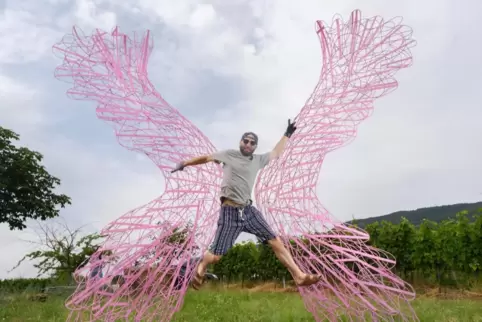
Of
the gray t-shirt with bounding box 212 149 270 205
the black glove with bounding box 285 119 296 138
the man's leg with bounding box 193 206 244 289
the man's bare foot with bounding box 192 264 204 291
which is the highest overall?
the black glove with bounding box 285 119 296 138

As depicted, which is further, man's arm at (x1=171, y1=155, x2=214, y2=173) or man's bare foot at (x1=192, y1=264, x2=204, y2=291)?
man's arm at (x1=171, y1=155, x2=214, y2=173)

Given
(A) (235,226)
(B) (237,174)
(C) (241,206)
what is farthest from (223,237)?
(B) (237,174)

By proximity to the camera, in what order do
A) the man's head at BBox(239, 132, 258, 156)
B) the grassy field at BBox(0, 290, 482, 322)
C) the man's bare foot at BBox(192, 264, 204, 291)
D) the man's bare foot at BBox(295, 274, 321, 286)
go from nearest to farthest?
1. the man's bare foot at BBox(295, 274, 321, 286)
2. the man's bare foot at BBox(192, 264, 204, 291)
3. the man's head at BBox(239, 132, 258, 156)
4. the grassy field at BBox(0, 290, 482, 322)

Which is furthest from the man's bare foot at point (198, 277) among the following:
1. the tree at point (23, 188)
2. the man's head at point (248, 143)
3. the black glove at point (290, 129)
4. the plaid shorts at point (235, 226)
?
the tree at point (23, 188)

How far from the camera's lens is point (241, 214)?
16.9 ft

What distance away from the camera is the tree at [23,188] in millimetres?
21781

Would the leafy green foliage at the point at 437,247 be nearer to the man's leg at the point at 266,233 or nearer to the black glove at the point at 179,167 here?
the man's leg at the point at 266,233

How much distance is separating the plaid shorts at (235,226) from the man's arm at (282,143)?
0.64 metres

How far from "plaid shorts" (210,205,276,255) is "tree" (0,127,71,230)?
18896 mm

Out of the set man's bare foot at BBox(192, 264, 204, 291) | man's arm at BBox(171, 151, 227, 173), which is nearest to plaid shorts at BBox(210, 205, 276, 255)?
man's bare foot at BBox(192, 264, 204, 291)

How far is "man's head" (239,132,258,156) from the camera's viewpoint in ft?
17.5

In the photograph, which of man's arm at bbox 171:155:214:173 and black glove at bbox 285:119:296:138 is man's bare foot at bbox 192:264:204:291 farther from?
black glove at bbox 285:119:296:138

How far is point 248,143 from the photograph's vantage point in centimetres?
535

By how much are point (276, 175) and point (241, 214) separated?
2.32ft
